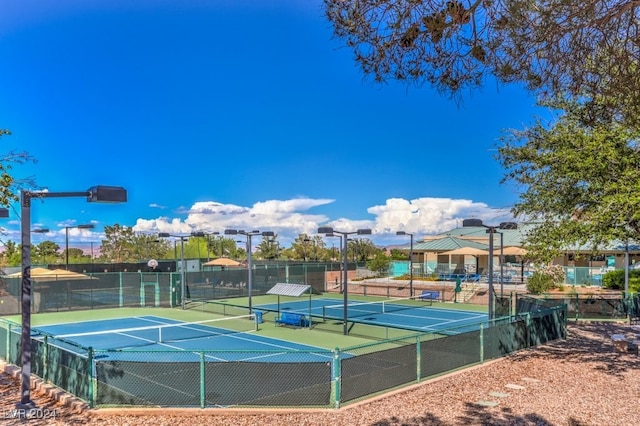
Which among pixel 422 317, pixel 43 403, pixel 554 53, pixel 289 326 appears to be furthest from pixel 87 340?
pixel 554 53

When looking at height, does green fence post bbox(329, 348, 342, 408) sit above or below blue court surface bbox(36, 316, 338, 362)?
above

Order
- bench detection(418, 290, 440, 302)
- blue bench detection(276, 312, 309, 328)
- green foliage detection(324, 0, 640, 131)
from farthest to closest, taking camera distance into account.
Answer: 1. bench detection(418, 290, 440, 302)
2. blue bench detection(276, 312, 309, 328)
3. green foliage detection(324, 0, 640, 131)

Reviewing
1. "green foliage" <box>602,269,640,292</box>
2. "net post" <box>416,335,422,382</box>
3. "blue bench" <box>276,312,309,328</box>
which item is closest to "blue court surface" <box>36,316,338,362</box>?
"blue bench" <box>276,312,309,328</box>

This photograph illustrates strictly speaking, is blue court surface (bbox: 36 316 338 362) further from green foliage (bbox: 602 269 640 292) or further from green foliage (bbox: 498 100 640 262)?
green foliage (bbox: 602 269 640 292)

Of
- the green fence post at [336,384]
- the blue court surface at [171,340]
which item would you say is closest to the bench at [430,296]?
the blue court surface at [171,340]

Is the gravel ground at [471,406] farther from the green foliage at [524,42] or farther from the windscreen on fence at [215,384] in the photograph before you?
the green foliage at [524,42]

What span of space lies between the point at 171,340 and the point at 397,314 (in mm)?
12905

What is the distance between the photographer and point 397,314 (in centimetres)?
2906

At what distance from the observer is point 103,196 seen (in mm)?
9328

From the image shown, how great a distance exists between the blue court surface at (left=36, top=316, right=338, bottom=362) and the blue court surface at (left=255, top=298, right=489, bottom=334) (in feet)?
10.6

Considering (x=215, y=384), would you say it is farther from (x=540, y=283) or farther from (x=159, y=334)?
(x=540, y=283)

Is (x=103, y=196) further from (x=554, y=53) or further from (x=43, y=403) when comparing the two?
(x=554, y=53)

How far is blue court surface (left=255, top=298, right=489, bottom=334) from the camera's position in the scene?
24.9 metres

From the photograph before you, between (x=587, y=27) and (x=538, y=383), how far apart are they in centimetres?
740
